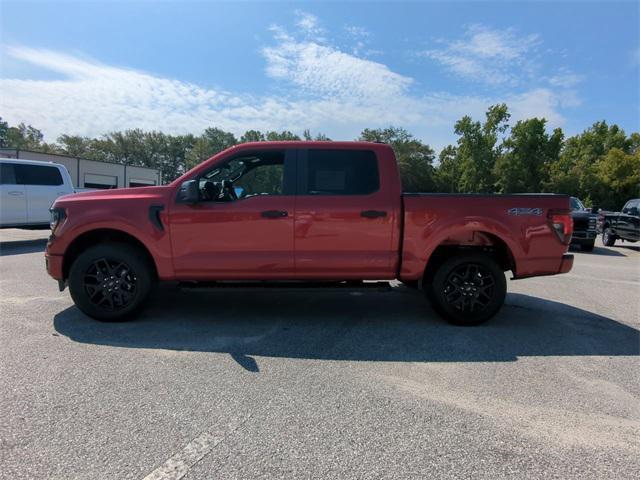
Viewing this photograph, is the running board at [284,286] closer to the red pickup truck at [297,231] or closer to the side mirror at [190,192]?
the red pickup truck at [297,231]

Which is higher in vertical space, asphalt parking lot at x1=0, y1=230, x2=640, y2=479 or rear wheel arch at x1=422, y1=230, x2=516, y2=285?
rear wheel arch at x1=422, y1=230, x2=516, y2=285

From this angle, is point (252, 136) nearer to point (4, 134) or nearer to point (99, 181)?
point (99, 181)

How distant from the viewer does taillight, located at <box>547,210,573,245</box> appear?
5.09 meters

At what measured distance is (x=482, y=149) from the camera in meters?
57.3

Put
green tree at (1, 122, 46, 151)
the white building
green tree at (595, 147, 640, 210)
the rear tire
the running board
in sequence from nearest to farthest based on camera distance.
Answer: the running board < the rear tire < the white building < green tree at (595, 147, 640, 210) < green tree at (1, 122, 46, 151)

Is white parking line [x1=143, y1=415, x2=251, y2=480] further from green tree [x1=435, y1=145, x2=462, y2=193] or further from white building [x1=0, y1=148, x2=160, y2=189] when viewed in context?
green tree [x1=435, y1=145, x2=462, y2=193]

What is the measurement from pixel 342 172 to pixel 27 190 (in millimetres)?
10679

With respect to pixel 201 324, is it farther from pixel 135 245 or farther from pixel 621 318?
pixel 621 318

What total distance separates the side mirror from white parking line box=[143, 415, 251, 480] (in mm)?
2585

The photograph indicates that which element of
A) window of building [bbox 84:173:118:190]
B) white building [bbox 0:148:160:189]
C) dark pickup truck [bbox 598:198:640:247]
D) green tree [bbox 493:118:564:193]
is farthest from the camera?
green tree [bbox 493:118:564:193]

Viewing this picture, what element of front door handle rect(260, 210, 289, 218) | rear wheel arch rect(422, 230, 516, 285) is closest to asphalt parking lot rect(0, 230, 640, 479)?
rear wheel arch rect(422, 230, 516, 285)

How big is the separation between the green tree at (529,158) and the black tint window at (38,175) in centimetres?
5147

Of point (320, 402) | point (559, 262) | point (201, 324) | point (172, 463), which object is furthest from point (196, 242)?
point (559, 262)

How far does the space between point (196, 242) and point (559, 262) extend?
13.8ft
